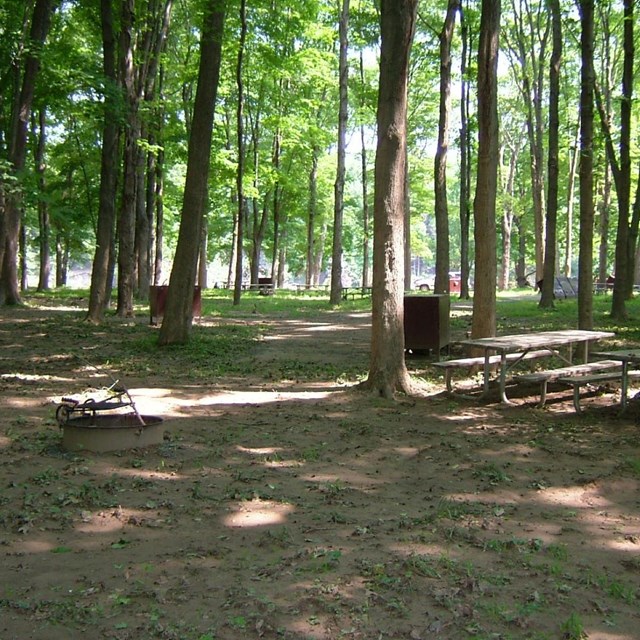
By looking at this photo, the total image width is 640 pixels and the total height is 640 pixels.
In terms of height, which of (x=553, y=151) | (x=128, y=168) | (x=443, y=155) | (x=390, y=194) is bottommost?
(x=390, y=194)

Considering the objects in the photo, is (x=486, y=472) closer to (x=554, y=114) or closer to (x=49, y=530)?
(x=49, y=530)

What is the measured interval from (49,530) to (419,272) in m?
103

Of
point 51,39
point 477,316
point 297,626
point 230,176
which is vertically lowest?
point 297,626

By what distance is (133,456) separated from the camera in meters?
6.25

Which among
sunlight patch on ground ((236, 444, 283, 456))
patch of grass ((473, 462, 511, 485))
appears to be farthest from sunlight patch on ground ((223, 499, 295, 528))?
patch of grass ((473, 462, 511, 485))

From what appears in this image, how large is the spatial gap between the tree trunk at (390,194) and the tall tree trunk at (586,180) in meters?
3.73

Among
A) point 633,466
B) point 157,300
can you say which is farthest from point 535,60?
point 633,466

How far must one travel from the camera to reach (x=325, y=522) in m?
4.82

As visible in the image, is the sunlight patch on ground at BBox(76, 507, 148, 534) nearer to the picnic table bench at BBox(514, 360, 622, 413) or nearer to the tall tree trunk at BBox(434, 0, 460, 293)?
the picnic table bench at BBox(514, 360, 622, 413)

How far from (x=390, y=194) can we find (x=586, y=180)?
14.6 feet

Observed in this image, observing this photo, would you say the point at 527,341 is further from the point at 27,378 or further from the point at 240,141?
the point at 240,141

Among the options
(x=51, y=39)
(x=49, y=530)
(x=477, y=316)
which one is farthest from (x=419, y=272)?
(x=49, y=530)

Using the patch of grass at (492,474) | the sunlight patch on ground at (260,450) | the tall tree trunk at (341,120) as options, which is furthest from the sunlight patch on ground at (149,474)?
the tall tree trunk at (341,120)

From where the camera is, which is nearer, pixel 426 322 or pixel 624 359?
pixel 624 359
